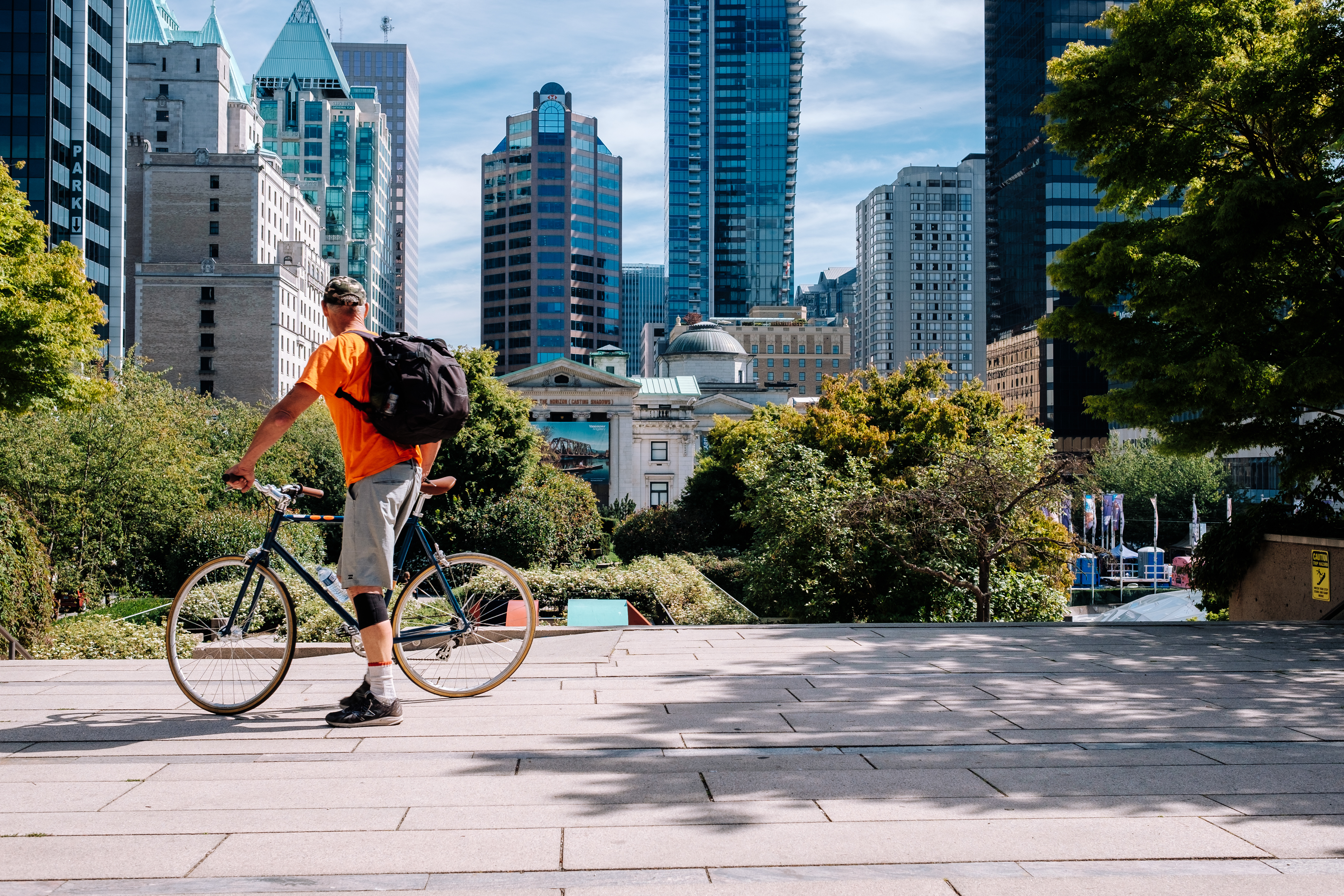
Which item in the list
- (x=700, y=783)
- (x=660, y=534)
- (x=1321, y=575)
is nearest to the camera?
(x=700, y=783)

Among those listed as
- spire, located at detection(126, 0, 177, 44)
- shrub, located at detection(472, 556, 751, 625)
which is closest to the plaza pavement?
shrub, located at detection(472, 556, 751, 625)

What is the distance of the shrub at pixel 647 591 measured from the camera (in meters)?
24.6

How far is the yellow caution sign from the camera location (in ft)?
35.2

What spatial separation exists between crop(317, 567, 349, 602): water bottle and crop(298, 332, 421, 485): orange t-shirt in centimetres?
57

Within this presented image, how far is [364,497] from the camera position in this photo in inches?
206

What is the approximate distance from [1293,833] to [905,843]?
4.54 ft

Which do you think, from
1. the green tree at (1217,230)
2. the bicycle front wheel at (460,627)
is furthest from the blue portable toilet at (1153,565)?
the bicycle front wheel at (460,627)

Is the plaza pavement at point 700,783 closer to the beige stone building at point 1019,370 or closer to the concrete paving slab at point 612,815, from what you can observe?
the concrete paving slab at point 612,815

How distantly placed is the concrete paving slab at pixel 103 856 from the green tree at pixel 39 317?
2139cm

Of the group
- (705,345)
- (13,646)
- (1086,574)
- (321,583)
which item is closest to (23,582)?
(13,646)

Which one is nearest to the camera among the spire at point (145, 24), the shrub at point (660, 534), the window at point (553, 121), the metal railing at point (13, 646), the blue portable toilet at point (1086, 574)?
the metal railing at point (13, 646)

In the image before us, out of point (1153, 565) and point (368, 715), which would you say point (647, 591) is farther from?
point (1153, 565)

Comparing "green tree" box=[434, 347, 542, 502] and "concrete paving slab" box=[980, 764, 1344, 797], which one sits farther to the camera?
"green tree" box=[434, 347, 542, 502]

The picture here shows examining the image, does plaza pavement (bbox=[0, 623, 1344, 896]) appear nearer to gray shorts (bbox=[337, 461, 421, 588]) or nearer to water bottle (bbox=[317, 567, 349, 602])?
water bottle (bbox=[317, 567, 349, 602])
